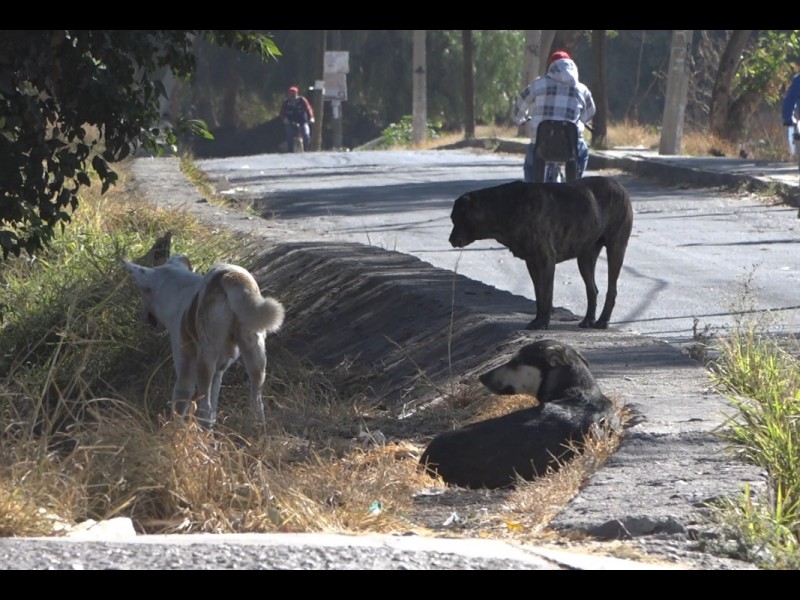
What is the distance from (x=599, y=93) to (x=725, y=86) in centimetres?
274

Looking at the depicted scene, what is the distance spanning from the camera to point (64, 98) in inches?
343

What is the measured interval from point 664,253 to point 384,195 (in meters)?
7.35

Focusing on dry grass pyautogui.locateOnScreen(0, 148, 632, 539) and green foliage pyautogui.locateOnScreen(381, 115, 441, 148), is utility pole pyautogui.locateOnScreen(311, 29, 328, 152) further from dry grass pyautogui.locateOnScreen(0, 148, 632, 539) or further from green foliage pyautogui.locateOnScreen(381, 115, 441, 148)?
dry grass pyautogui.locateOnScreen(0, 148, 632, 539)

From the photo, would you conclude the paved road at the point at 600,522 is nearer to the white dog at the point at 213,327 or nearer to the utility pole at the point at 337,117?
the white dog at the point at 213,327

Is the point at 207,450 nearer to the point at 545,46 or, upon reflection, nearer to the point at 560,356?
the point at 560,356

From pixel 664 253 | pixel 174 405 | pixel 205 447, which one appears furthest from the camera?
pixel 664 253

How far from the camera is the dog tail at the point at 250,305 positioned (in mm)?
7516

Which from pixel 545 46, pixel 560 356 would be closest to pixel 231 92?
pixel 545 46

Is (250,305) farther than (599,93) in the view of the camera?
No

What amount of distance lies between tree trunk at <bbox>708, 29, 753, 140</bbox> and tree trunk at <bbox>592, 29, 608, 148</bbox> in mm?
2358

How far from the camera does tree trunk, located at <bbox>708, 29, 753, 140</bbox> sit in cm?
3025
